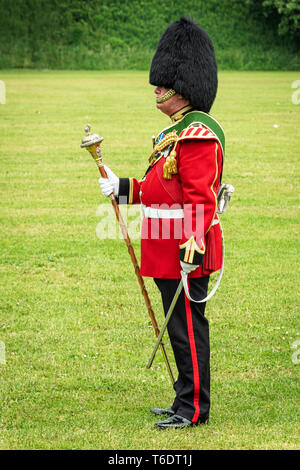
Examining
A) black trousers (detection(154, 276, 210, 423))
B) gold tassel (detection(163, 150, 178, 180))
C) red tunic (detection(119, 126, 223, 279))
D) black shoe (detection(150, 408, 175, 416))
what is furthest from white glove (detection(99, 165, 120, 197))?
black shoe (detection(150, 408, 175, 416))

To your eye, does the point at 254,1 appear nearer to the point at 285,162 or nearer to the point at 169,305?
the point at 285,162

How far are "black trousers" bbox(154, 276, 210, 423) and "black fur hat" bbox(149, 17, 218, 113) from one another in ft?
2.85

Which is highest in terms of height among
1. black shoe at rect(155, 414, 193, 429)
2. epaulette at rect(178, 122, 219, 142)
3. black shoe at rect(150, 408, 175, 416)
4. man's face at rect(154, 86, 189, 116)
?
man's face at rect(154, 86, 189, 116)

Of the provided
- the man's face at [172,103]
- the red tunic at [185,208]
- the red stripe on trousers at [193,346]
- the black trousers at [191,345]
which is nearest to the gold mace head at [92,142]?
the red tunic at [185,208]

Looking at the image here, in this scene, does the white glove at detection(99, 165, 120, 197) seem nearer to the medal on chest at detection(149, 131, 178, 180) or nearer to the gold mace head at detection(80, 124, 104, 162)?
the gold mace head at detection(80, 124, 104, 162)

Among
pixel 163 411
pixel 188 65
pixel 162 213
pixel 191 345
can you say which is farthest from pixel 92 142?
pixel 163 411

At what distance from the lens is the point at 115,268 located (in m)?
6.38

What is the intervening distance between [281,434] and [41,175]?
23.8ft

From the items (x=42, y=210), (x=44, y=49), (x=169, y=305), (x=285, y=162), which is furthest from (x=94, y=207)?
(x=44, y=49)

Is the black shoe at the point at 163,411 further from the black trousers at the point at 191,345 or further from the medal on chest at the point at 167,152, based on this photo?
the medal on chest at the point at 167,152

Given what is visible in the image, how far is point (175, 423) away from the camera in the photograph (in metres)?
3.56

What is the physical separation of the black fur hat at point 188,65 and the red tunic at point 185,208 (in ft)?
0.84

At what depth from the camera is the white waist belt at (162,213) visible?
11.3ft

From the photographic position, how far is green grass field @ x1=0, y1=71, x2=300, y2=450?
3664 millimetres
